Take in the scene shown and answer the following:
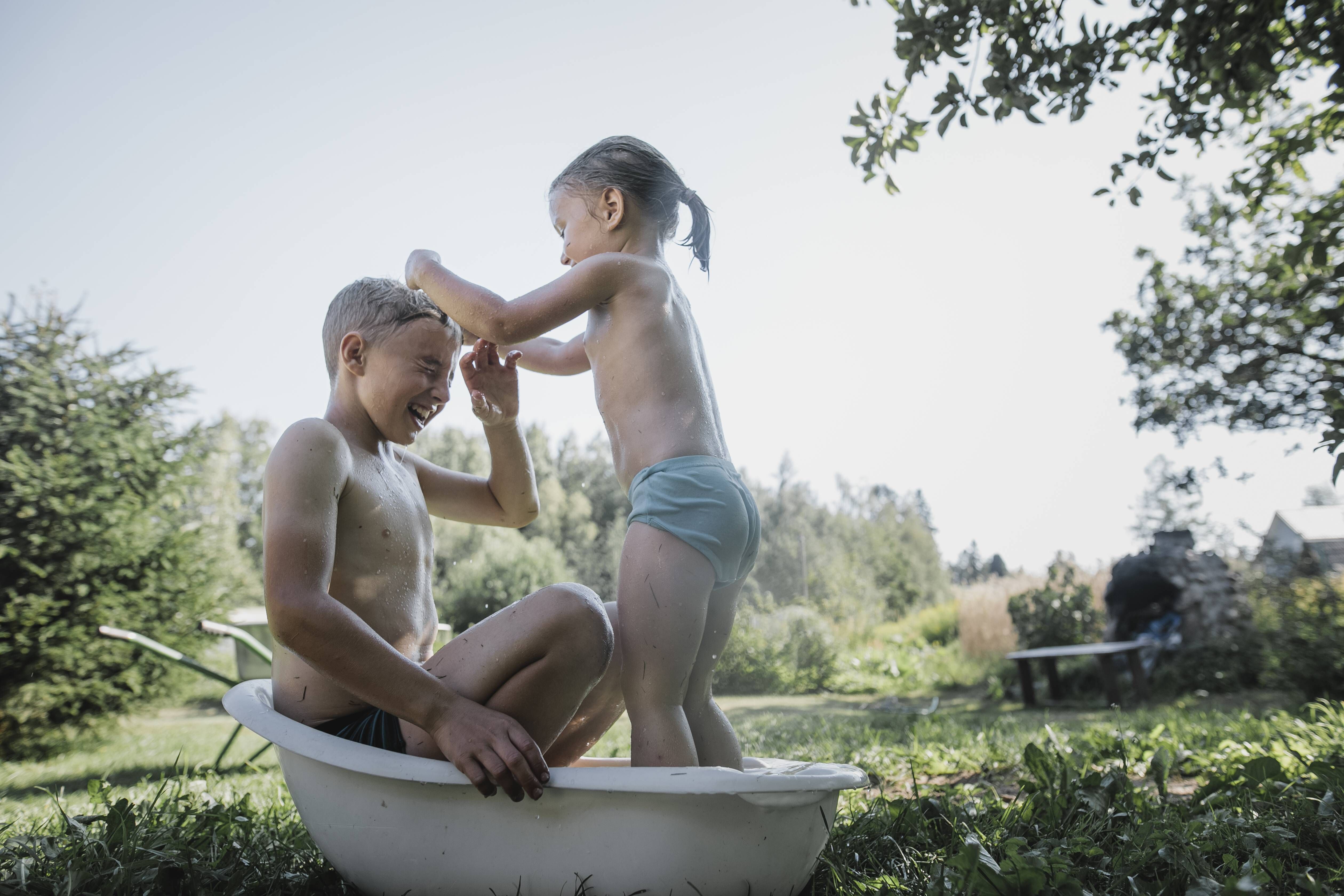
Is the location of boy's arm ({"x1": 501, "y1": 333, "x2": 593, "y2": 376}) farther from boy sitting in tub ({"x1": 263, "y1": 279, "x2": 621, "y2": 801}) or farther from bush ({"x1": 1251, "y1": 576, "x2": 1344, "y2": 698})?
bush ({"x1": 1251, "y1": 576, "x2": 1344, "y2": 698})

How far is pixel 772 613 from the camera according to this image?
1024 centimetres

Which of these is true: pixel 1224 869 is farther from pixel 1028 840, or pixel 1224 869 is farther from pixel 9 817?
pixel 9 817

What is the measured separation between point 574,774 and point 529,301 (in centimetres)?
89

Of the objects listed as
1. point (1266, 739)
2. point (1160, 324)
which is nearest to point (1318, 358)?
point (1160, 324)

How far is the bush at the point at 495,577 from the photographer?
9.20m

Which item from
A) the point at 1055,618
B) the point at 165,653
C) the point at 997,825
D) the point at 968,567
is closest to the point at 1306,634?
the point at 1055,618

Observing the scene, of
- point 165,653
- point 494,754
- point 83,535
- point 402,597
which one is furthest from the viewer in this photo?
point 83,535

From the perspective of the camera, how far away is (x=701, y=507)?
4.70 ft

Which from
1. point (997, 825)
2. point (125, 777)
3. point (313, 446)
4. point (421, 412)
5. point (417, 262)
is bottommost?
point (125, 777)

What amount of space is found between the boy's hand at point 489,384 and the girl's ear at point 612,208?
0.38 metres

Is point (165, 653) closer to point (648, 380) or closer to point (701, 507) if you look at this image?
point (648, 380)

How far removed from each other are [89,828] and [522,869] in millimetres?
1051

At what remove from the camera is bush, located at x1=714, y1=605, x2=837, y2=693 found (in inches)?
350

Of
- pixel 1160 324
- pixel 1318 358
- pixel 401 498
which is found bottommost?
pixel 401 498
